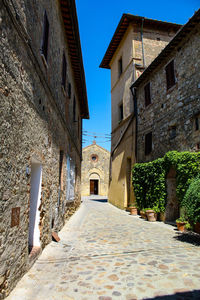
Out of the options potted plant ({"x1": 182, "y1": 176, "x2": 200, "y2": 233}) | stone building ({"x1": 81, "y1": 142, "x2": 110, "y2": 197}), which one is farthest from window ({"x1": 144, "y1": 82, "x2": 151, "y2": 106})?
stone building ({"x1": 81, "y1": 142, "x2": 110, "y2": 197})

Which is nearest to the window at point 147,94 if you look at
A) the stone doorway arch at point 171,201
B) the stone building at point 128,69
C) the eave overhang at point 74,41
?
the stone building at point 128,69

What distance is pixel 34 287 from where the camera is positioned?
3025mm

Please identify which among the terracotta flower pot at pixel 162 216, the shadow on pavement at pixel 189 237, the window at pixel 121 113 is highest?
the window at pixel 121 113

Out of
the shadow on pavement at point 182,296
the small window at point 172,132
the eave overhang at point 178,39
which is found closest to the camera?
the shadow on pavement at point 182,296

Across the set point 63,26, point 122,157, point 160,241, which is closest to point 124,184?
point 122,157

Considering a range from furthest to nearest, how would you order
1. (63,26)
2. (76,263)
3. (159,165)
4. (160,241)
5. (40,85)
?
(159,165), (63,26), (160,241), (40,85), (76,263)

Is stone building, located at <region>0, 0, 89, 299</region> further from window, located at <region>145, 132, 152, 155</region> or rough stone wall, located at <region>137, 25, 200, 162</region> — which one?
window, located at <region>145, 132, 152, 155</region>

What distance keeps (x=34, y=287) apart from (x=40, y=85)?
3515 mm

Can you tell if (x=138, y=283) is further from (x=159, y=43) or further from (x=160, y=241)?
(x=159, y=43)

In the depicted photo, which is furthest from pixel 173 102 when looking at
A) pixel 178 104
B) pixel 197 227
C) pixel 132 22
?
pixel 132 22

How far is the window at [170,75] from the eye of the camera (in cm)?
952

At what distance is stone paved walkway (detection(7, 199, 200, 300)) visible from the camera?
288cm

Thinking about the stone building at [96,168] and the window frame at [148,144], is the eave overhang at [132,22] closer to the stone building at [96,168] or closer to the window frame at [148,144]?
the window frame at [148,144]

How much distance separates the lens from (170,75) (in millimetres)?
9719
